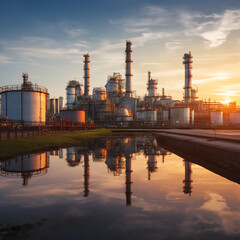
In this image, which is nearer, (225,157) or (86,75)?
(225,157)

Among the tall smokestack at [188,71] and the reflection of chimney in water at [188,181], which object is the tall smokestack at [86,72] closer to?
the tall smokestack at [188,71]

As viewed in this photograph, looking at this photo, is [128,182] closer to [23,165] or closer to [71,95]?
[23,165]

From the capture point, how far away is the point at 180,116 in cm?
6981

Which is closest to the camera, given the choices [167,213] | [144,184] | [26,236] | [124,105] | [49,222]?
[26,236]

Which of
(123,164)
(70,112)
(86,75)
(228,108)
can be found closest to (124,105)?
(86,75)

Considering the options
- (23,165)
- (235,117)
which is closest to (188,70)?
(235,117)

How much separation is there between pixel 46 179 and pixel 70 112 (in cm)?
4320

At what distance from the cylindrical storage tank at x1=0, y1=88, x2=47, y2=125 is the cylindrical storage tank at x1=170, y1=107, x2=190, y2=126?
4072 cm

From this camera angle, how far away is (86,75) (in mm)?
77938

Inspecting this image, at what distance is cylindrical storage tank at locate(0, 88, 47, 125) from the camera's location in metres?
38.7

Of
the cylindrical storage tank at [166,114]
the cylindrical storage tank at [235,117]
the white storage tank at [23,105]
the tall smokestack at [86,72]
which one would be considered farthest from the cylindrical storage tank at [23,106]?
the cylindrical storage tank at [235,117]

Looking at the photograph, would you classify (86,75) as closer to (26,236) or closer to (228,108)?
(228,108)

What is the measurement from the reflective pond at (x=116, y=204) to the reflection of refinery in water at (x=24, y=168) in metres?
0.04

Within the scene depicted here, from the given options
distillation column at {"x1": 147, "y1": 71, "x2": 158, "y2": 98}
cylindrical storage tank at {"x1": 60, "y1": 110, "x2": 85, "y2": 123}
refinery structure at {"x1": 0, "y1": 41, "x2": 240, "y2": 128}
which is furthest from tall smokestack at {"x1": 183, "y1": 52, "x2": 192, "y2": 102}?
cylindrical storage tank at {"x1": 60, "y1": 110, "x2": 85, "y2": 123}
